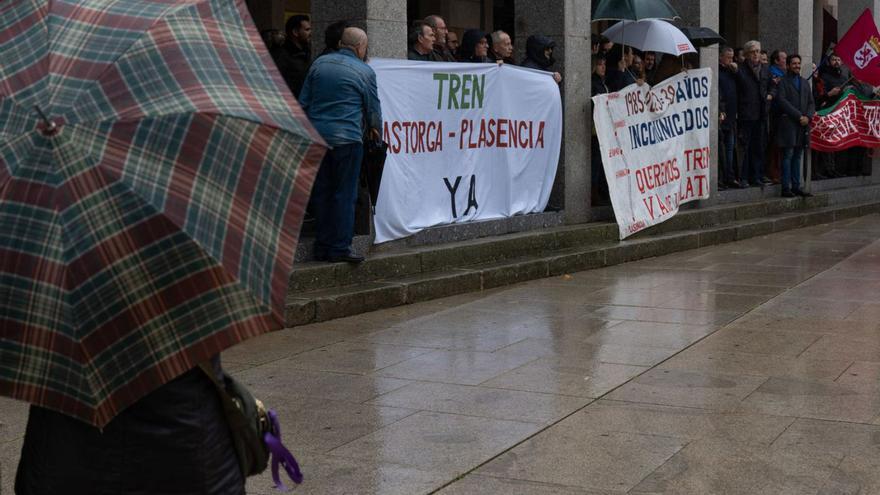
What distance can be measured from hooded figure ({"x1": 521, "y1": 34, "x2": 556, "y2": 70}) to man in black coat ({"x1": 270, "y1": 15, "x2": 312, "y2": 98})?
232 centimetres

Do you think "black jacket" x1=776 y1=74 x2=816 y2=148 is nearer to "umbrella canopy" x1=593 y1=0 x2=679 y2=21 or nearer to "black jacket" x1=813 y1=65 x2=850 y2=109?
"black jacket" x1=813 y1=65 x2=850 y2=109

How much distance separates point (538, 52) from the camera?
12.9 m

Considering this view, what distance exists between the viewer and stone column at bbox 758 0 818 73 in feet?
65.2

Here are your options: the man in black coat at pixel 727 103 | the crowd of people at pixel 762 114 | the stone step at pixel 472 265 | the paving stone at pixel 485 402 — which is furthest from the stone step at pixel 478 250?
the paving stone at pixel 485 402

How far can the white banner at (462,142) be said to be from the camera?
10719 mm

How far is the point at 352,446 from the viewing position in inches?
221

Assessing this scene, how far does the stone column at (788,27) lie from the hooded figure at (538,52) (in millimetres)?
8127

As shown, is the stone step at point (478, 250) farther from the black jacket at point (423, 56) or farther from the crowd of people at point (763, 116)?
the black jacket at point (423, 56)

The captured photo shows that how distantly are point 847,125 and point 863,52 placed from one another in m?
1.20

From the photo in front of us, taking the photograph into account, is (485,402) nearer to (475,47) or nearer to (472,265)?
(472,265)

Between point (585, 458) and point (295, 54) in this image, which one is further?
point (295, 54)

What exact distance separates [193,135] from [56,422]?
657mm

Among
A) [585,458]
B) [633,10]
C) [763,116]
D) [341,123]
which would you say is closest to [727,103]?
[763,116]

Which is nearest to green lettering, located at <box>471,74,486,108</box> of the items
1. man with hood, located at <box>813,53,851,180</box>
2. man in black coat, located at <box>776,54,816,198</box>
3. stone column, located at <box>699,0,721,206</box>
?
stone column, located at <box>699,0,721,206</box>
